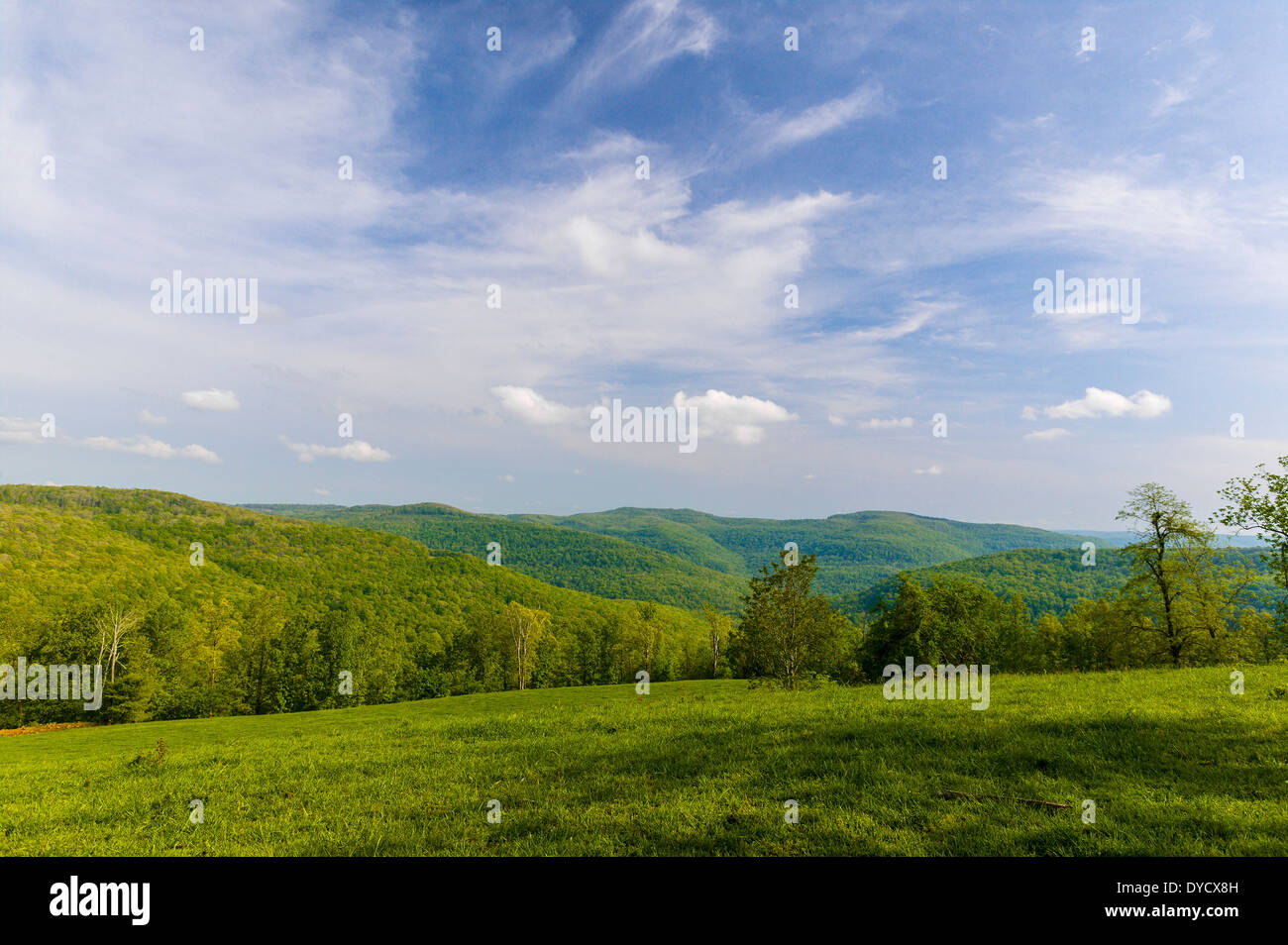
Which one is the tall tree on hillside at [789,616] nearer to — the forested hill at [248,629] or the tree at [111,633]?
the forested hill at [248,629]

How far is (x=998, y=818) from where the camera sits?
305 inches

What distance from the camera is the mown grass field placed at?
292 inches

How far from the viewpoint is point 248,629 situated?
7219 centimetres

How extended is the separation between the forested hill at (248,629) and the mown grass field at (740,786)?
1929 inches

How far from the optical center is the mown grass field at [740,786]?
292 inches

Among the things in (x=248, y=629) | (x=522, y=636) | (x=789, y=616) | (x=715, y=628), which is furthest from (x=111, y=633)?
(x=715, y=628)

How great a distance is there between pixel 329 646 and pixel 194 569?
130455 millimetres

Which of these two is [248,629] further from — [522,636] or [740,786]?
[740,786]

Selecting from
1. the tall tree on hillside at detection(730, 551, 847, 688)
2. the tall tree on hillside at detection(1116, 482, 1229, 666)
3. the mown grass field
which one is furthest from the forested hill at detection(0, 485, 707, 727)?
the tall tree on hillside at detection(1116, 482, 1229, 666)
